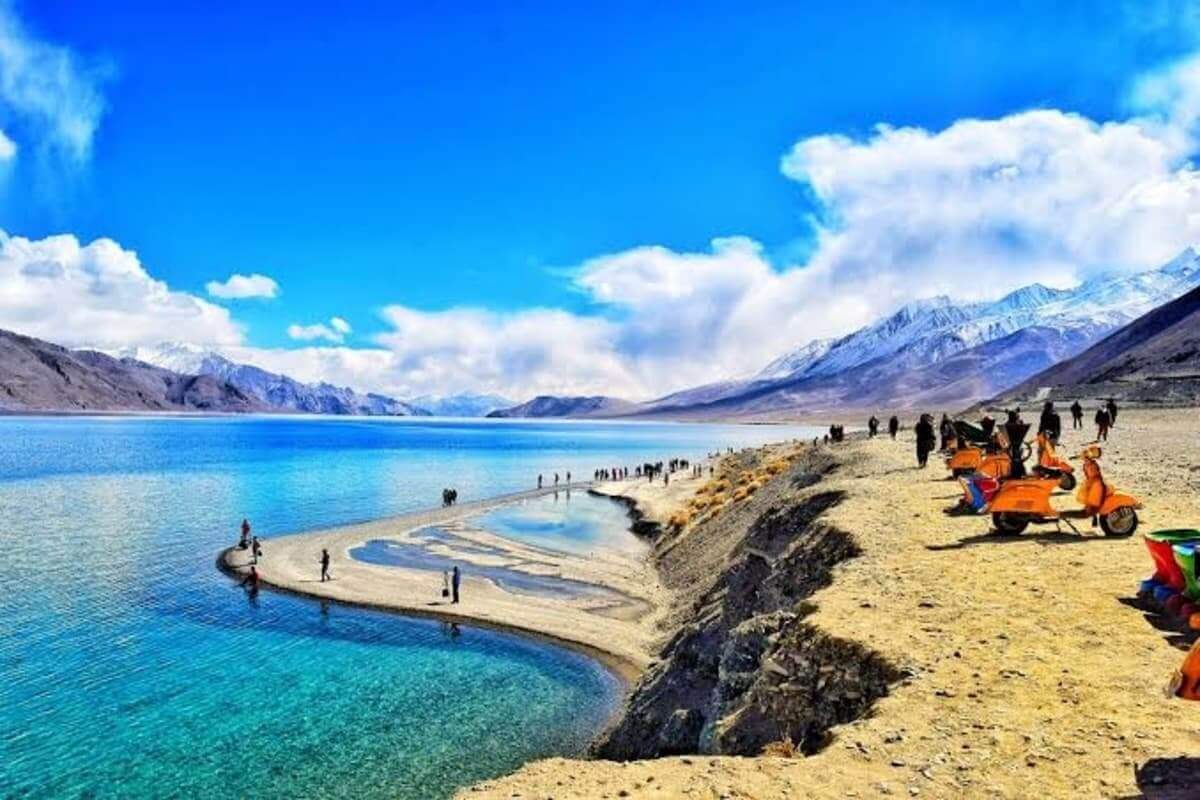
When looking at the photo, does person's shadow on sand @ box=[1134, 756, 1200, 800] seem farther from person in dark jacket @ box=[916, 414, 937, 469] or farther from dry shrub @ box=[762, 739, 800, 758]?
person in dark jacket @ box=[916, 414, 937, 469]

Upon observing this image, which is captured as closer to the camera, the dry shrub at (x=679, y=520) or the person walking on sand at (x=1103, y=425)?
the person walking on sand at (x=1103, y=425)

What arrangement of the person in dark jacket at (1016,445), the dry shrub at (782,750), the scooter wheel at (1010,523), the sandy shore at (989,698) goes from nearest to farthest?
the sandy shore at (989,698)
the dry shrub at (782,750)
the scooter wheel at (1010,523)
the person in dark jacket at (1016,445)

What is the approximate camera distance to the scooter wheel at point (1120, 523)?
19531 mm

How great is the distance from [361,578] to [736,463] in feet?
172

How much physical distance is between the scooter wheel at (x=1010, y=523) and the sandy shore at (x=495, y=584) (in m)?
17.1


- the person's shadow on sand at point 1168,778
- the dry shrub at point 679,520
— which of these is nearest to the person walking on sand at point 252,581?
the dry shrub at point 679,520

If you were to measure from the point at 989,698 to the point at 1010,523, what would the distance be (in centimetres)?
1121

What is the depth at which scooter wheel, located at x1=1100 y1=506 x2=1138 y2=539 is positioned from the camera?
19.5m

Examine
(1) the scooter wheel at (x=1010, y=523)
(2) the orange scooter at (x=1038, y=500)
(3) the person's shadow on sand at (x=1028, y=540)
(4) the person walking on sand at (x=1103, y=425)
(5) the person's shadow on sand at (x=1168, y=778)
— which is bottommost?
(5) the person's shadow on sand at (x=1168, y=778)

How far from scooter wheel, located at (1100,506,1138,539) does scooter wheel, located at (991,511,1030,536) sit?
185 cm

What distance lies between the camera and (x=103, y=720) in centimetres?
2778

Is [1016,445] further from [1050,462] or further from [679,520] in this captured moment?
[679,520]

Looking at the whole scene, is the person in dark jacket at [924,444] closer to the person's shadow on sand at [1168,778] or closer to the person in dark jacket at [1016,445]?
the person in dark jacket at [1016,445]

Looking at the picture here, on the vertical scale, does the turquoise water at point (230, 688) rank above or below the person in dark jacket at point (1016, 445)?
below
